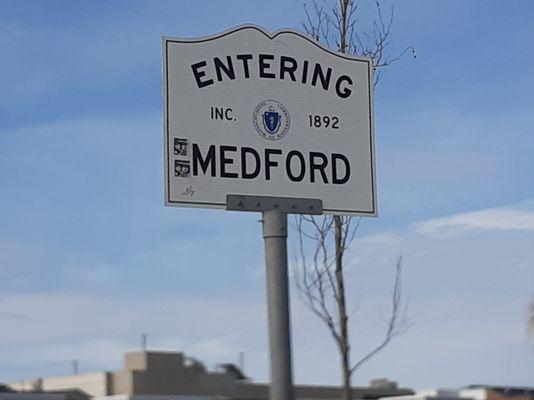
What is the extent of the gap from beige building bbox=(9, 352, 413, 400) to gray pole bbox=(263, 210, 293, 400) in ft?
128

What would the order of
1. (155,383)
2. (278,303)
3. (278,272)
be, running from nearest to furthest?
(278,303)
(278,272)
(155,383)

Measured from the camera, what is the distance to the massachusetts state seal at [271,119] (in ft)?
33.2

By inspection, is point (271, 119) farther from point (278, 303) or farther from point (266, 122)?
point (278, 303)

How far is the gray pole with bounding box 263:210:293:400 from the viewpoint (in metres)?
9.66

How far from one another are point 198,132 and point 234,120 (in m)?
0.34

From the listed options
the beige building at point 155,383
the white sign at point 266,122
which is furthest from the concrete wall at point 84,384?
the white sign at point 266,122

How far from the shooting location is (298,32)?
413 inches

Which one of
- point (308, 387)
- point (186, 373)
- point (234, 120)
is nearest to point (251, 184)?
point (234, 120)

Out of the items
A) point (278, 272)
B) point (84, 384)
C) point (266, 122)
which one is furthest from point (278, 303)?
point (84, 384)

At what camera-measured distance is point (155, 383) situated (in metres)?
51.5

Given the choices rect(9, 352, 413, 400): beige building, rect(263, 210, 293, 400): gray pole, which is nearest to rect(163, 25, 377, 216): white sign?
rect(263, 210, 293, 400): gray pole

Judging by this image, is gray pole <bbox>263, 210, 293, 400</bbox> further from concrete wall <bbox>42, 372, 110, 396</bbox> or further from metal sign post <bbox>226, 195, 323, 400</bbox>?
concrete wall <bbox>42, 372, 110, 396</bbox>

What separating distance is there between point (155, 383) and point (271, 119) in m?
42.4

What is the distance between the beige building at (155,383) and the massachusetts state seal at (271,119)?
1541 inches
